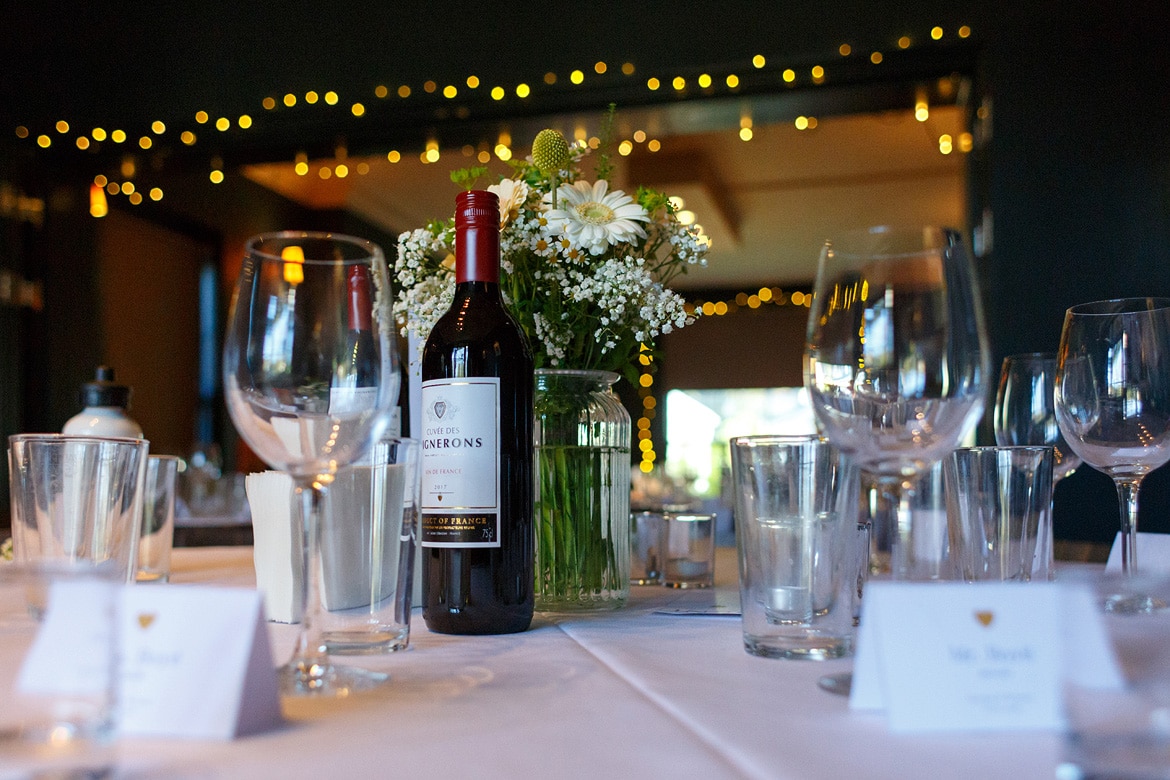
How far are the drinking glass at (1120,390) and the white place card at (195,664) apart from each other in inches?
30.7

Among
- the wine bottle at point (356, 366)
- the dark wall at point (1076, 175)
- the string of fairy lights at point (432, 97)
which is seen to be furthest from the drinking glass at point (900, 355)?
the dark wall at point (1076, 175)

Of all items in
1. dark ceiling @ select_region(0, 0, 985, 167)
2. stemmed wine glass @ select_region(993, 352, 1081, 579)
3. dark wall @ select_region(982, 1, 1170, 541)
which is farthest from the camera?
dark ceiling @ select_region(0, 0, 985, 167)

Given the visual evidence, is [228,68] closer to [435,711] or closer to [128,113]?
[128,113]

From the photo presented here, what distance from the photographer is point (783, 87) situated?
317cm

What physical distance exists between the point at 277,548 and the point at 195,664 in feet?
1.38

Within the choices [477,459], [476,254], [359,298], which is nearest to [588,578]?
[477,459]

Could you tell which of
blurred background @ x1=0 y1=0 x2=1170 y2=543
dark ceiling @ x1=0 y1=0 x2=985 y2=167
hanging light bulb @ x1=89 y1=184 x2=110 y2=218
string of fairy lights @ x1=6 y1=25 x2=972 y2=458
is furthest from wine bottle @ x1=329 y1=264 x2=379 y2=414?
hanging light bulb @ x1=89 y1=184 x2=110 y2=218

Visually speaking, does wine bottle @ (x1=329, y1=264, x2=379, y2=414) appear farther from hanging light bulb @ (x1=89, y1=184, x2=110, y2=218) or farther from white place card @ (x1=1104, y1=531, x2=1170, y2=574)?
hanging light bulb @ (x1=89, y1=184, x2=110, y2=218)

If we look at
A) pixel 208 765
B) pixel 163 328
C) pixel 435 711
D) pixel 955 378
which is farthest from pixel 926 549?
pixel 163 328

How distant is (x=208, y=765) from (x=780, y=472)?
412 mm

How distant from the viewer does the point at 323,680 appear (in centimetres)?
60

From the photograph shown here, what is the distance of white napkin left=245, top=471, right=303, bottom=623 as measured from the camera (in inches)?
35.4

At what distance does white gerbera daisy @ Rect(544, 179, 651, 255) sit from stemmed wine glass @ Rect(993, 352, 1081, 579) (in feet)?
1.57

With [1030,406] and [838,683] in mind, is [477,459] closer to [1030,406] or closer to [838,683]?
[838,683]
